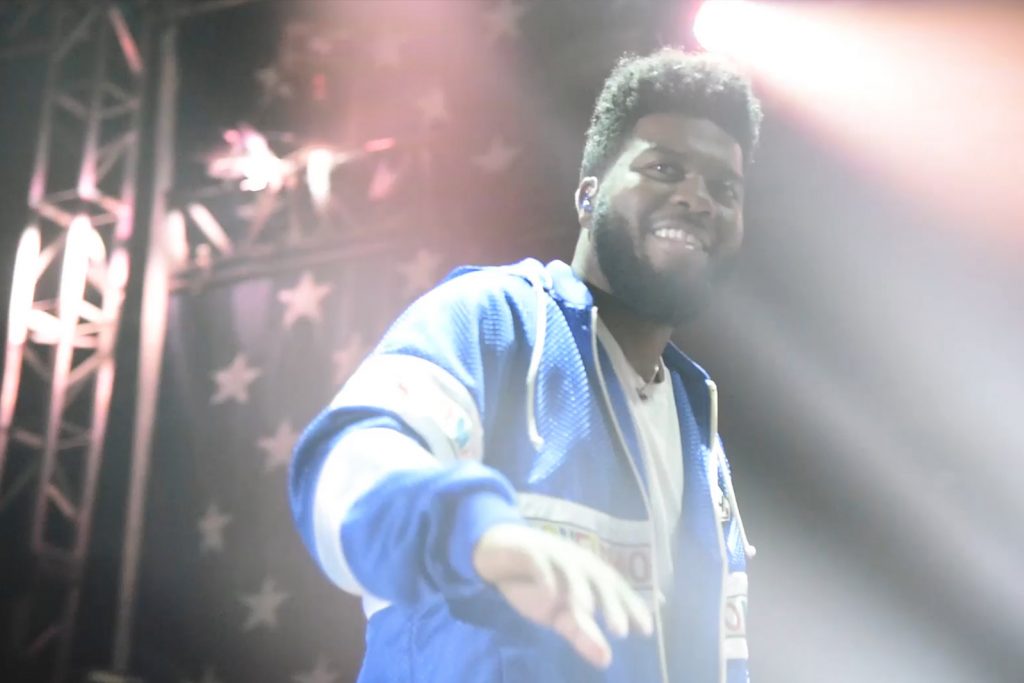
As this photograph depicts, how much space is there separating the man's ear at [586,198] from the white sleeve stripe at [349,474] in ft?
1.71

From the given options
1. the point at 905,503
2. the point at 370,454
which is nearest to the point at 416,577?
the point at 370,454

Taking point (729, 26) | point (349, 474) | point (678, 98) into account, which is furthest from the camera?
point (729, 26)

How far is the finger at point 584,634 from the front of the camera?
0.51 meters

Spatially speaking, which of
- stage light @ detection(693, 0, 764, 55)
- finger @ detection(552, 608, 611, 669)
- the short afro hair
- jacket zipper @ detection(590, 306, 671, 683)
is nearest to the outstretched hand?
finger @ detection(552, 608, 611, 669)

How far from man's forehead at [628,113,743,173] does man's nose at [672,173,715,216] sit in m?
0.03

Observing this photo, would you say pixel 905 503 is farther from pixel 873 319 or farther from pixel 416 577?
pixel 416 577

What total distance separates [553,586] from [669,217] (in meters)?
0.60

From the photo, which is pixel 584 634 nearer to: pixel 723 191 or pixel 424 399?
pixel 424 399

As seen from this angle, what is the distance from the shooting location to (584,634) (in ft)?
1.69

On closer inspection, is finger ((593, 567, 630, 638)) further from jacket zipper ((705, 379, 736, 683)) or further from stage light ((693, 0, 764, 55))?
stage light ((693, 0, 764, 55))

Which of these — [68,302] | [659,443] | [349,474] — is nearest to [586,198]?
[659,443]

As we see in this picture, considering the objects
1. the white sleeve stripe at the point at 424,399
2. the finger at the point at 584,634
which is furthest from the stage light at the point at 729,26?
the finger at the point at 584,634

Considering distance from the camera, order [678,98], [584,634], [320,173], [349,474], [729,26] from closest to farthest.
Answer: [584,634], [349,474], [678,98], [729,26], [320,173]

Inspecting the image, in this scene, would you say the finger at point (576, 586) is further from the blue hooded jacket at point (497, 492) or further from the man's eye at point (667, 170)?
the man's eye at point (667, 170)
